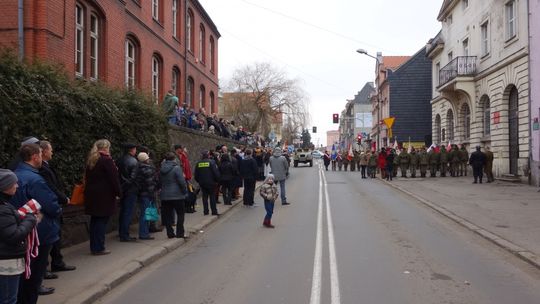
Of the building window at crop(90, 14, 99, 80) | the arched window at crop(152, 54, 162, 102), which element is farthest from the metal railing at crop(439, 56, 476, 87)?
the building window at crop(90, 14, 99, 80)

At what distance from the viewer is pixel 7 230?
421 centimetres

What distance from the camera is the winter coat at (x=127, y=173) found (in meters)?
9.54

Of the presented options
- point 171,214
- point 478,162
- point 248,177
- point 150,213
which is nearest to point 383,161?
point 478,162

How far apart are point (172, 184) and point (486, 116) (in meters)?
23.0

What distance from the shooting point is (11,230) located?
4.23m

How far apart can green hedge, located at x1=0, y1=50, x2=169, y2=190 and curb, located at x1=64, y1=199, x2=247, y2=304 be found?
188 cm

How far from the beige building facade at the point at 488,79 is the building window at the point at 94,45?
16.9m

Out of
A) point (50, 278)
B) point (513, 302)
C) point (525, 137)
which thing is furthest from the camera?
point (525, 137)

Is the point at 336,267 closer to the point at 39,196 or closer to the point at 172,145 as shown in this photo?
the point at 39,196

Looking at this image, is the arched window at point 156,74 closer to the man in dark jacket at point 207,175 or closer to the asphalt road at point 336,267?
the man in dark jacket at point 207,175

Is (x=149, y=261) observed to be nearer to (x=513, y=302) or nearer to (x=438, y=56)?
(x=513, y=302)

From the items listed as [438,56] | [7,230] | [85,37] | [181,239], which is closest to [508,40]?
[438,56]

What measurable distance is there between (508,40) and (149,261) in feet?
71.0

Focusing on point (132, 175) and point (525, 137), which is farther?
point (525, 137)
